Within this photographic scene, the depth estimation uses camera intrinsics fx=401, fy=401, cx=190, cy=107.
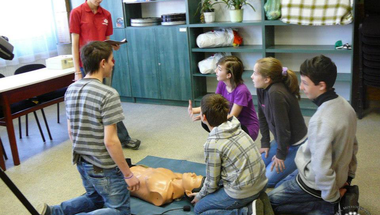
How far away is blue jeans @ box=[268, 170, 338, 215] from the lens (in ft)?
7.02

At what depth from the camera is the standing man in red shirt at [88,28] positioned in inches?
136

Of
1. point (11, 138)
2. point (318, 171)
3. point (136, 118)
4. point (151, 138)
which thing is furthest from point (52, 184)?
point (318, 171)

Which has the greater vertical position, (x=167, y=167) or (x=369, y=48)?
(x=369, y=48)

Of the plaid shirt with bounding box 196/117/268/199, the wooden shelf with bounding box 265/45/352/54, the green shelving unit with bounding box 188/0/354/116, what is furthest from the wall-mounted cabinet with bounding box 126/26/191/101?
the plaid shirt with bounding box 196/117/268/199

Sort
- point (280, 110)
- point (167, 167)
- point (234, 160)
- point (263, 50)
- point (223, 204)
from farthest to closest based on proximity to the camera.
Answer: point (263, 50) → point (167, 167) → point (280, 110) → point (223, 204) → point (234, 160)

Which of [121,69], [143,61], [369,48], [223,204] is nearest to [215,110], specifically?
[223,204]

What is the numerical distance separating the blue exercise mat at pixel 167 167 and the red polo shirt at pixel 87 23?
1191 millimetres

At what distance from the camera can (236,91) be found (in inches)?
114

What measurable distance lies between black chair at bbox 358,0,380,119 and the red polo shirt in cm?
234

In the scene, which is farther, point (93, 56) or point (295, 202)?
point (295, 202)

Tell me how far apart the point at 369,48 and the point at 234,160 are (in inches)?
86.4

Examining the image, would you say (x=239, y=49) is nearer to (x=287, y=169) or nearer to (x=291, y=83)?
(x=291, y=83)

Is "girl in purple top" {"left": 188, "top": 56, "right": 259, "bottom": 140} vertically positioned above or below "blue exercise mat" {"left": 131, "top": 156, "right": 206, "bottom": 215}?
above

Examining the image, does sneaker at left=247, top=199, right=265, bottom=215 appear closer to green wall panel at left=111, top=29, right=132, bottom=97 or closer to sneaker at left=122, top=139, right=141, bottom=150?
sneaker at left=122, top=139, right=141, bottom=150
